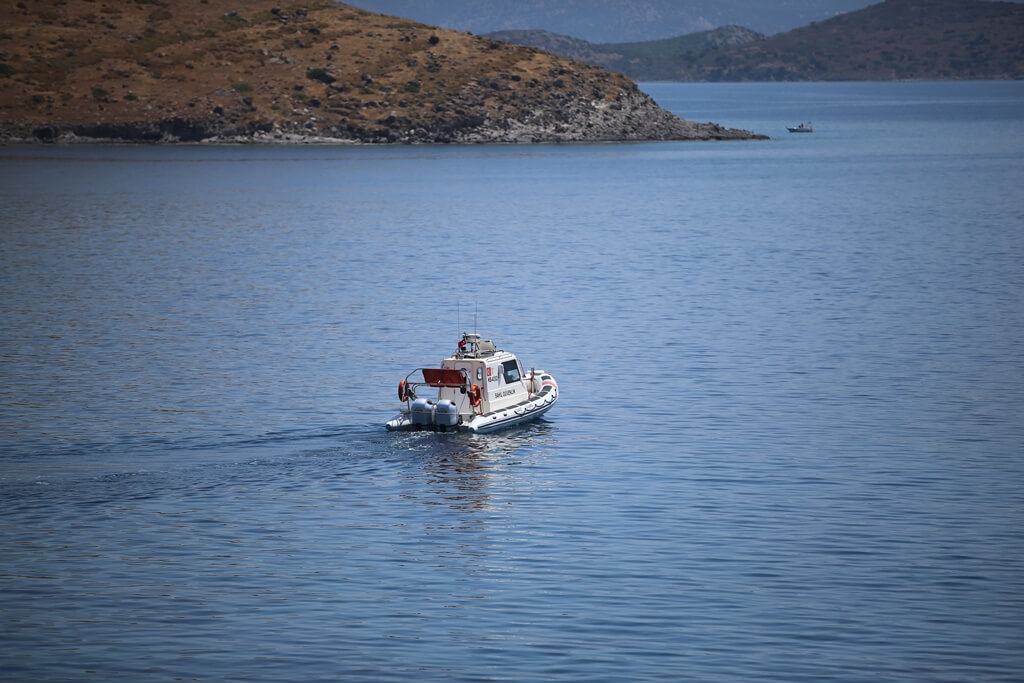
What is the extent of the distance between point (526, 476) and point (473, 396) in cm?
518

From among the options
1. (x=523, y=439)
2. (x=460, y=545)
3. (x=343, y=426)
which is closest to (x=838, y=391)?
(x=523, y=439)

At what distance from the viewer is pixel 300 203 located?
455ft

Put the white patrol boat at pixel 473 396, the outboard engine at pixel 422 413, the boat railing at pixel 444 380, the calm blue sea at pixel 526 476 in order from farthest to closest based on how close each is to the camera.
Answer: the boat railing at pixel 444 380 < the white patrol boat at pixel 473 396 < the outboard engine at pixel 422 413 < the calm blue sea at pixel 526 476

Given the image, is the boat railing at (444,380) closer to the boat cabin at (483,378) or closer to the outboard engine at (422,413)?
the boat cabin at (483,378)

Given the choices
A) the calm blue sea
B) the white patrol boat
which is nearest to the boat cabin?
the white patrol boat

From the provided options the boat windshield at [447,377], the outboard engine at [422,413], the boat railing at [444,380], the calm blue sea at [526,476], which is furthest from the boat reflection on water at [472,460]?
the boat windshield at [447,377]

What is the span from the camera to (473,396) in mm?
43969

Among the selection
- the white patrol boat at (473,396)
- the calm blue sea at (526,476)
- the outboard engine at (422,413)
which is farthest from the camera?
the white patrol boat at (473,396)

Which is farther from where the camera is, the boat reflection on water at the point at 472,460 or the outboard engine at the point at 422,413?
the outboard engine at the point at 422,413

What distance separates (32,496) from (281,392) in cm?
1569

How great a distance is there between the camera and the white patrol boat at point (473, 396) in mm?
43384

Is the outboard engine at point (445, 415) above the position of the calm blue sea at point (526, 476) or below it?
above

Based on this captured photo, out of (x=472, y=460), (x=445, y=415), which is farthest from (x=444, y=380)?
(x=472, y=460)

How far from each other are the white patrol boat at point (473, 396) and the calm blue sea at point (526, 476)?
1.04m
